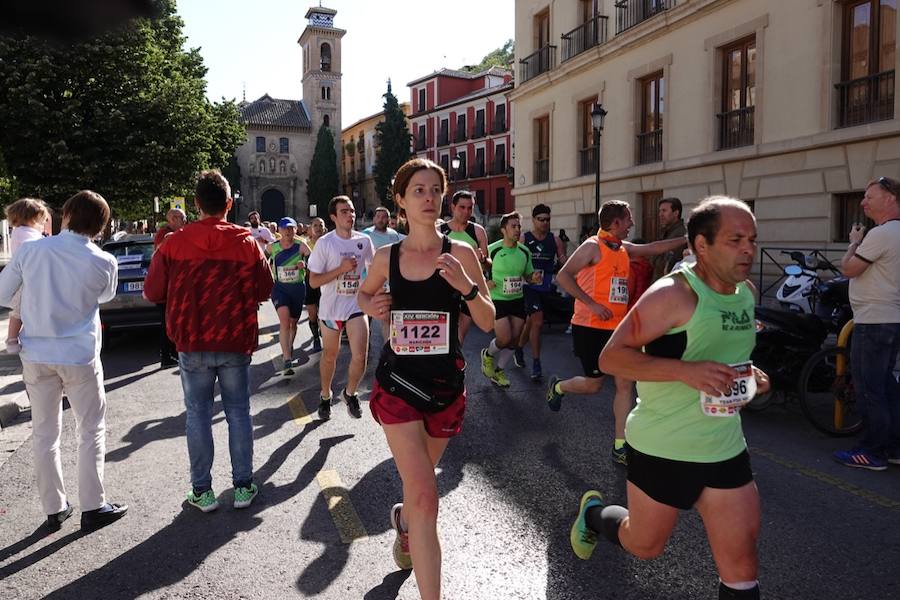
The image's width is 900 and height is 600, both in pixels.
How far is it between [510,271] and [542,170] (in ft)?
60.8

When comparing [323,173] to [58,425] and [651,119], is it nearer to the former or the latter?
[651,119]

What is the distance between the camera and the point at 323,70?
79.6 m

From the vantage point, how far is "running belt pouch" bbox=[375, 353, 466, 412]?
312cm

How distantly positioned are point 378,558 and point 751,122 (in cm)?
1557

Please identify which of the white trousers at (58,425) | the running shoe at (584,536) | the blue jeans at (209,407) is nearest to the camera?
the running shoe at (584,536)

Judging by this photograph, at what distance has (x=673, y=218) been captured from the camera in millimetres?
6812

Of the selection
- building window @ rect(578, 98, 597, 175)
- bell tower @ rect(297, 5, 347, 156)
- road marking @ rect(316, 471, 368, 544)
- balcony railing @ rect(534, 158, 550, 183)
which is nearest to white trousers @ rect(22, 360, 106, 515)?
road marking @ rect(316, 471, 368, 544)

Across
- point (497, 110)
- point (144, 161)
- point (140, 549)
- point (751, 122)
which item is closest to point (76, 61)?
point (144, 161)

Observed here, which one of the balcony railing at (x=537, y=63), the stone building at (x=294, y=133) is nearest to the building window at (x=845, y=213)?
the balcony railing at (x=537, y=63)

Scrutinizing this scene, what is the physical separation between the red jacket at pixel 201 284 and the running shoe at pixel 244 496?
87 cm

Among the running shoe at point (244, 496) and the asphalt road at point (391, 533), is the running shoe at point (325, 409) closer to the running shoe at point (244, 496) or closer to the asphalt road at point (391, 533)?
the asphalt road at point (391, 533)

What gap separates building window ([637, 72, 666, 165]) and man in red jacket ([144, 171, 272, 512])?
16948 millimetres

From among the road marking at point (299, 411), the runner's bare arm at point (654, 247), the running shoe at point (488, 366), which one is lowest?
the road marking at point (299, 411)

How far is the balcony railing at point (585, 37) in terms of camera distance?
21.3m
